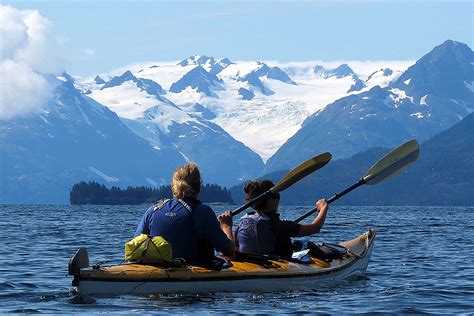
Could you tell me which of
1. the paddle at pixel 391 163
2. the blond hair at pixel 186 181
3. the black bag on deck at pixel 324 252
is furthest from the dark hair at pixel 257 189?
the paddle at pixel 391 163

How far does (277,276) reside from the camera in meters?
20.8

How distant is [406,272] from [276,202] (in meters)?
7.77

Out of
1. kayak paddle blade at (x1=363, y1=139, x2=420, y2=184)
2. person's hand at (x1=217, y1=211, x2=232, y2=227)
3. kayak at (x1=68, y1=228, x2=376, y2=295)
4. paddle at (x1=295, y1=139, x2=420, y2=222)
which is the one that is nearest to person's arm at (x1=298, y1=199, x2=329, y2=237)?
kayak at (x1=68, y1=228, x2=376, y2=295)

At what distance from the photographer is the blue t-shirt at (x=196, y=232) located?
1927cm

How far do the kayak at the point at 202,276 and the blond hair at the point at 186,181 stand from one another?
1353 millimetres

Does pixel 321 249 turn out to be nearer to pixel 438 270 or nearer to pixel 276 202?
pixel 276 202

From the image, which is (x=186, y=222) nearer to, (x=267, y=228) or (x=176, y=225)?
(x=176, y=225)

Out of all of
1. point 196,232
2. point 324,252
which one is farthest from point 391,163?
point 196,232

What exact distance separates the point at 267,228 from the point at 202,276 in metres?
2.29

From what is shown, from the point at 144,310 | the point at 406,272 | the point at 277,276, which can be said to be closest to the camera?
the point at 144,310

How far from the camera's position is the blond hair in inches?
745

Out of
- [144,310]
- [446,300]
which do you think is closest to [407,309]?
[446,300]

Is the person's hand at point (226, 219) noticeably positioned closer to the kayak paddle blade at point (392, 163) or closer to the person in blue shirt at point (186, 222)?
the person in blue shirt at point (186, 222)

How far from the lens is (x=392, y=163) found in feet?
90.3
